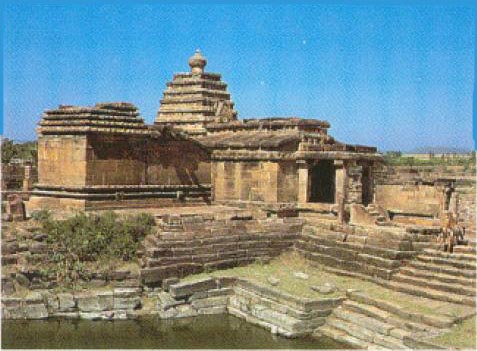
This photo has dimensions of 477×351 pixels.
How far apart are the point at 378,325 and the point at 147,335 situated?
453 cm

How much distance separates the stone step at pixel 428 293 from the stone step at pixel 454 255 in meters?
1.10

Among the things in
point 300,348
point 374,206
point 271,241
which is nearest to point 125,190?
point 271,241

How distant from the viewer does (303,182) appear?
20.1 m

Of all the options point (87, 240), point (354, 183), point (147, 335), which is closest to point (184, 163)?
point (354, 183)

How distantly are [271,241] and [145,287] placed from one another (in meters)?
4.14

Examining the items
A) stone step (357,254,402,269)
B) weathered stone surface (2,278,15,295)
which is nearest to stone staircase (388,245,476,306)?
stone step (357,254,402,269)

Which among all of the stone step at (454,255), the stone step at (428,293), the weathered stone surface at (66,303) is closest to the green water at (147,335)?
the weathered stone surface at (66,303)

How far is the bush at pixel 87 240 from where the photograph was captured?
14609 mm

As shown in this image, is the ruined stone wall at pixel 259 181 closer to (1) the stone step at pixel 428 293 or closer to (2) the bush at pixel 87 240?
(2) the bush at pixel 87 240

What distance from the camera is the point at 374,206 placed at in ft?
66.0

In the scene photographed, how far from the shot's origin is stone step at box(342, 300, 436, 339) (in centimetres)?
1163

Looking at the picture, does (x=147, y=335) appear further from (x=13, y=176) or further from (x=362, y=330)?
(x=13, y=176)

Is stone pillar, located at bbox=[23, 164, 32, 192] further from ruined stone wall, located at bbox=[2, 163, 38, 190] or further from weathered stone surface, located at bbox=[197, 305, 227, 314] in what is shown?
weathered stone surface, located at bbox=[197, 305, 227, 314]

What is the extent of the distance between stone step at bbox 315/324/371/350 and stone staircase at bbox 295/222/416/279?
8.28 ft
